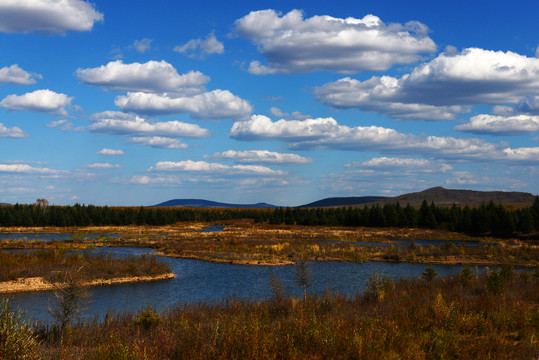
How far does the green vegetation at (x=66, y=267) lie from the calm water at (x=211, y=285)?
88.5 inches

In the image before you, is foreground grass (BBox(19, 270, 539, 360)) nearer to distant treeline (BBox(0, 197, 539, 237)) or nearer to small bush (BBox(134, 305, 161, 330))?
small bush (BBox(134, 305, 161, 330))

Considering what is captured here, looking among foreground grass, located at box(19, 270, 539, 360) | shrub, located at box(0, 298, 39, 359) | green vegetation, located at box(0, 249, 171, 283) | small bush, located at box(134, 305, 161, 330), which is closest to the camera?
shrub, located at box(0, 298, 39, 359)

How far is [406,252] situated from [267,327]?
46.0 m

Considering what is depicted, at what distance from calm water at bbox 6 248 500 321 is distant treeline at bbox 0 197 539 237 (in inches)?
1916

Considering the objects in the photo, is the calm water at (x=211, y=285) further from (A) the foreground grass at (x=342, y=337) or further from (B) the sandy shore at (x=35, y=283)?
(A) the foreground grass at (x=342, y=337)

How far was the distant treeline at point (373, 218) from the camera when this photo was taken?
287 ft

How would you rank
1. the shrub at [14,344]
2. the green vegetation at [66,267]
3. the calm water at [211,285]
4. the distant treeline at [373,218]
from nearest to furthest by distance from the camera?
the shrub at [14,344]
the calm water at [211,285]
the green vegetation at [66,267]
the distant treeline at [373,218]

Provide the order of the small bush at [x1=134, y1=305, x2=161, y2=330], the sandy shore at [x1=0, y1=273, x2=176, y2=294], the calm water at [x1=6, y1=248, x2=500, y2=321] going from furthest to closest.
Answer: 1. the sandy shore at [x1=0, y1=273, x2=176, y2=294]
2. the calm water at [x1=6, y1=248, x2=500, y2=321]
3. the small bush at [x1=134, y1=305, x2=161, y2=330]

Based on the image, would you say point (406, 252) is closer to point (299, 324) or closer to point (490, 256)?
point (490, 256)

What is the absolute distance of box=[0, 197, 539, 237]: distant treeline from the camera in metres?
87.6

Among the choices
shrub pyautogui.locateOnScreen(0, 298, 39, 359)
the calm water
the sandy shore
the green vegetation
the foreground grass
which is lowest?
the calm water

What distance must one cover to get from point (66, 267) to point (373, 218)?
92276 millimetres

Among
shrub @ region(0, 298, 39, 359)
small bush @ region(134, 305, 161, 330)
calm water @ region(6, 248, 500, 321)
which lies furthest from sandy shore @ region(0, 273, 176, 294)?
shrub @ region(0, 298, 39, 359)

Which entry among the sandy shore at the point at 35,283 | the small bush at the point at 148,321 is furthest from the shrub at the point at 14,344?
the sandy shore at the point at 35,283
